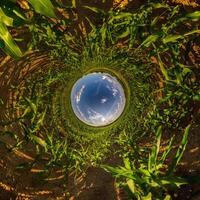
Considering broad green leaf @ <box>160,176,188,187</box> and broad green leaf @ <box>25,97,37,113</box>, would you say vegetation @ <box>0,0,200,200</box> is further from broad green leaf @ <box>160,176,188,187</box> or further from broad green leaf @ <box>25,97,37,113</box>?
broad green leaf @ <box>160,176,188,187</box>

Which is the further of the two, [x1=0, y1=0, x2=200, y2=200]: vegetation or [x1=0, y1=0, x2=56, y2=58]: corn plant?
[x1=0, y1=0, x2=200, y2=200]: vegetation

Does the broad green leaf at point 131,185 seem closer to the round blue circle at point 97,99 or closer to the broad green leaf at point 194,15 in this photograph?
the round blue circle at point 97,99

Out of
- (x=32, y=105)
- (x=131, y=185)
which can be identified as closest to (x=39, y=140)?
(x=32, y=105)

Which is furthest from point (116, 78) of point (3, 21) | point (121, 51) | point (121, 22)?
point (3, 21)

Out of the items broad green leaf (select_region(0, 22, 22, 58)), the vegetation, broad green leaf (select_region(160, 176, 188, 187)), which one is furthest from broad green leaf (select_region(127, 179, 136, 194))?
broad green leaf (select_region(0, 22, 22, 58))

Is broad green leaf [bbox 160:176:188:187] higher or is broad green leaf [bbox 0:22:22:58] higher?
broad green leaf [bbox 0:22:22:58]

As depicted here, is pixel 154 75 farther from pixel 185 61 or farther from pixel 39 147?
pixel 39 147

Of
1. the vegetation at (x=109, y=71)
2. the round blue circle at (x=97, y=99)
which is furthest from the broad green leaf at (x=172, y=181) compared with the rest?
the round blue circle at (x=97, y=99)
